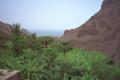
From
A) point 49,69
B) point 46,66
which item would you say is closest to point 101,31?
point 46,66

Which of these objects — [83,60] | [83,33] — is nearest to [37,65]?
[83,60]

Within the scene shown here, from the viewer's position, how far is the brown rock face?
2716 cm

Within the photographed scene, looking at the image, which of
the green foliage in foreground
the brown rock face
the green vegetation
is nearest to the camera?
the green foliage in foreground

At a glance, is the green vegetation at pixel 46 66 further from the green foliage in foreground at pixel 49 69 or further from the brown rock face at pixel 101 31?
the brown rock face at pixel 101 31

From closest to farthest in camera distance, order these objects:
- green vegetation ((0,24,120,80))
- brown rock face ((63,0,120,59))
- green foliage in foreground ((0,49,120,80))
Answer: green foliage in foreground ((0,49,120,80)) → green vegetation ((0,24,120,80)) → brown rock face ((63,0,120,59))

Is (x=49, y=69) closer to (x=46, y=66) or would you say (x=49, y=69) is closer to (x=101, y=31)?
(x=46, y=66)

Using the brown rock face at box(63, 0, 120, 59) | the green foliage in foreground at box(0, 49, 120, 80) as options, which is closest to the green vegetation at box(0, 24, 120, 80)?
the green foliage in foreground at box(0, 49, 120, 80)

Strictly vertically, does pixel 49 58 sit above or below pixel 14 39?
below

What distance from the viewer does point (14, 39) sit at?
1708cm

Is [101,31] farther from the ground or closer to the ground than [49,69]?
farther from the ground

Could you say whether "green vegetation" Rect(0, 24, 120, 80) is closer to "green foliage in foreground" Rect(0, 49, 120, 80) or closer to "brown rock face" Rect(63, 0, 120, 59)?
"green foliage in foreground" Rect(0, 49, 120, 80)

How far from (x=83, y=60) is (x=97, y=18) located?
15847mm

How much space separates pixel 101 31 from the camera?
30.4m

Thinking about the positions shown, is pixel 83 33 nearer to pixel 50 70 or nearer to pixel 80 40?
pixel 80 40
